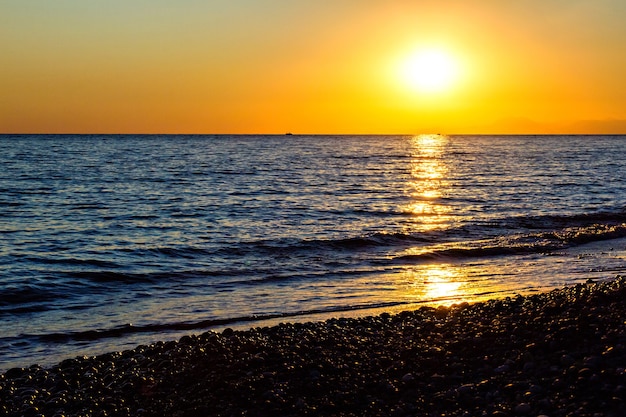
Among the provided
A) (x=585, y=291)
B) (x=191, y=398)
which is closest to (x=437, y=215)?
(x=585, y=291)

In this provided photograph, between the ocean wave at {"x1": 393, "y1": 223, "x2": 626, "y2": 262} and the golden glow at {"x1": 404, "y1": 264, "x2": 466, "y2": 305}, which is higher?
the ocean wave at {"x1": 393, "y1": 223, "x2": 626, "y2": 262}

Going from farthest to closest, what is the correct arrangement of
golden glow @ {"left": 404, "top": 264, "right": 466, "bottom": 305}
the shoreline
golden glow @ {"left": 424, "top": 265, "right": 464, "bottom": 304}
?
golden glow @ {"left": 424, "top": 265, "right": 464, "bottom": 304} < golden glow @ {"left": 404, "top": 264, "right": 466, "bottom": 305} < the shoreline

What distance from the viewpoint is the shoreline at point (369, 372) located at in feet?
28.1

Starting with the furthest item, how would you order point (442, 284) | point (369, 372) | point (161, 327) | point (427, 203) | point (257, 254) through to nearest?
point (427, 203) → point (257, 254) → point (442, 284) → point (161, 327) → point (369, 372)

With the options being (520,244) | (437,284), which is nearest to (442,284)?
(437,284)

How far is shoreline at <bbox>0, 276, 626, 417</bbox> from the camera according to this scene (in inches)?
337

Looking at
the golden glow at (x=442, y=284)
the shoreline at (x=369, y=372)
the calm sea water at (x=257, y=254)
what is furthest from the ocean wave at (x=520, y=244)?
the shoreline at (x=369, y=372)

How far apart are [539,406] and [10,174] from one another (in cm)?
6046

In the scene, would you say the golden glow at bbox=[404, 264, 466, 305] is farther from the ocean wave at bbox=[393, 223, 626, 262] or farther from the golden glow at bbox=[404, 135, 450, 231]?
the golden glow at bbox=[404, 135, 450, 231]

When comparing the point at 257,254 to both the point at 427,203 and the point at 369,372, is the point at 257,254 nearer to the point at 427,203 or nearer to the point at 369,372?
the point at 369,372

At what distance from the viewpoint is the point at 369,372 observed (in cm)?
987

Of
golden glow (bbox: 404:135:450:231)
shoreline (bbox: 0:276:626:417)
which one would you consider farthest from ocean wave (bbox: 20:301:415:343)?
golden glow (bbox: 404:135:450:231)

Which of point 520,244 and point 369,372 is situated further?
point 520,244

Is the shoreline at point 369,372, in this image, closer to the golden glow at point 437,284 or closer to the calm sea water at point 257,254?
the calm sea water at point 257,254
